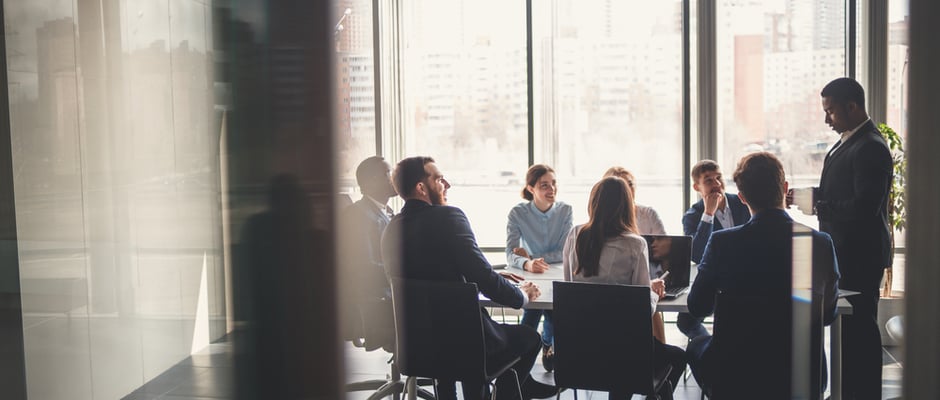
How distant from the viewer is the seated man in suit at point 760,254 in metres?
2.60

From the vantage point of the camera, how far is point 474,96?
19.9 feet

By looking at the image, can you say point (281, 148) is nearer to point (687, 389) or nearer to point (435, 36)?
point (687, 389)

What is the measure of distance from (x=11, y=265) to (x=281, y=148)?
267cm

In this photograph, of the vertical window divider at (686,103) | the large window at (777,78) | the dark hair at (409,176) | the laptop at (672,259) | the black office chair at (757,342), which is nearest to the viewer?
the black office chair at (757,342)

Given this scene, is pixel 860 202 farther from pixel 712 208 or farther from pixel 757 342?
pixel 757 342

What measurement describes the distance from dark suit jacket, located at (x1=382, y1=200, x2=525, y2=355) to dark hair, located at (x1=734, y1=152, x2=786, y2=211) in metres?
0.98

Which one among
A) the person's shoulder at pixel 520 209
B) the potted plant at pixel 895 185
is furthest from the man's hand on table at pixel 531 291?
the potted plant at pixel 895 185

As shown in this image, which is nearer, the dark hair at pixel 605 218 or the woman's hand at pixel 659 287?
the dark hair at pixel 605 218

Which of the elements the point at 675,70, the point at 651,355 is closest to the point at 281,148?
the point at 651,355

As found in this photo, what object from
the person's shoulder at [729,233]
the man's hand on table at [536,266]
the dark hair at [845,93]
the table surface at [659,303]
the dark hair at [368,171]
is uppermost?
the dark hair at [845,93]

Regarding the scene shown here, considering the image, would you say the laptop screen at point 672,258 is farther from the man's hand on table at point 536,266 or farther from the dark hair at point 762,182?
the dark hair at point 762,182

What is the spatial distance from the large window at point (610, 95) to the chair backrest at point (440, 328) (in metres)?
3.14

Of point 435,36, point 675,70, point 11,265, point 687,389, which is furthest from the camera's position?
point 435,36

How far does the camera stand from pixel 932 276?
683mm
